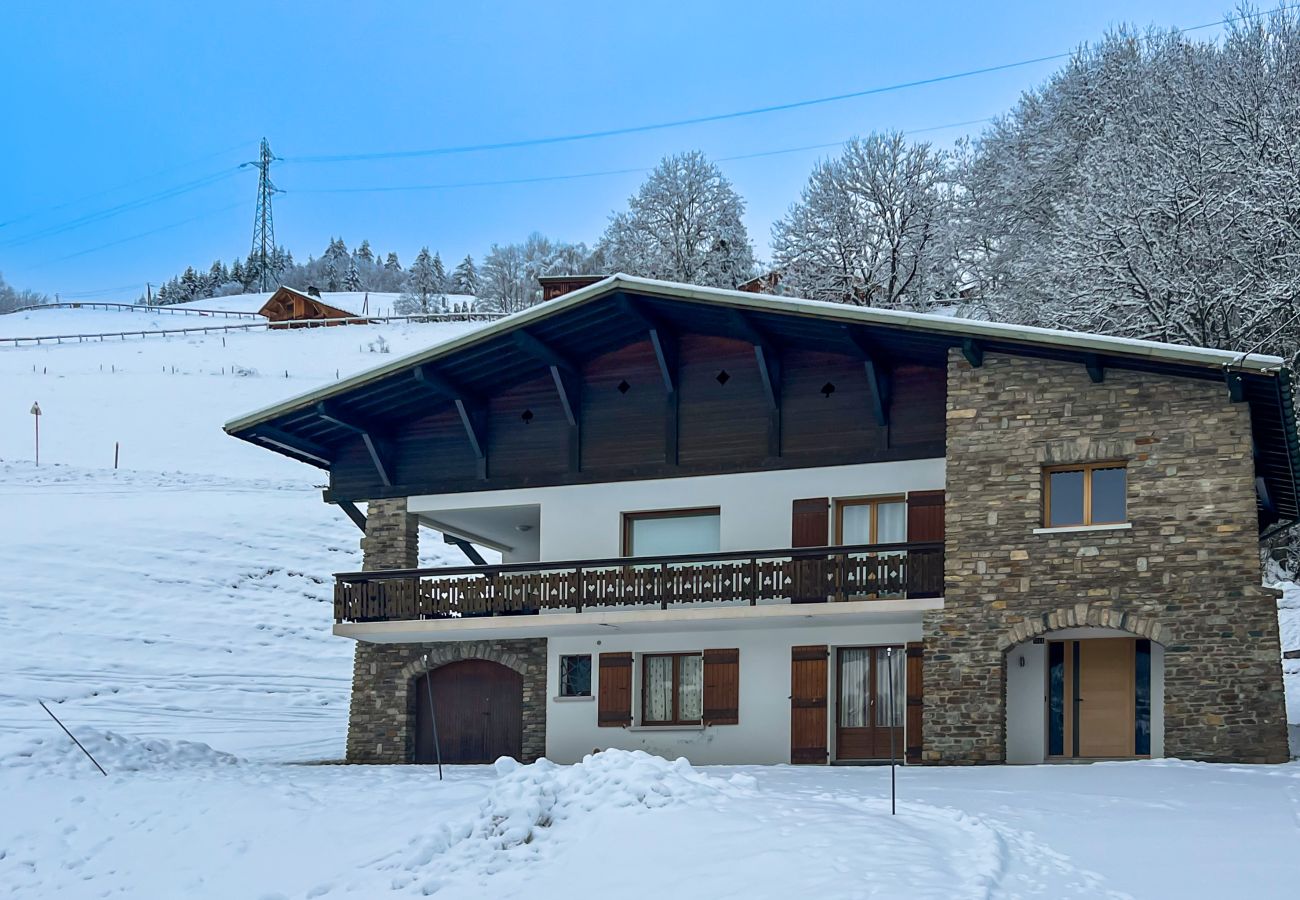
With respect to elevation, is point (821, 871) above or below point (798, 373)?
below

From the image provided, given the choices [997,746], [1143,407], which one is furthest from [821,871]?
[1143,407]

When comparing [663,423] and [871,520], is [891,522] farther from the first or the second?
[663,423]

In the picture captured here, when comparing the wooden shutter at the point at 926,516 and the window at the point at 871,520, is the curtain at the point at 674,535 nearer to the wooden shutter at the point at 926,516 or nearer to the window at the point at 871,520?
the window at the point at 871,520

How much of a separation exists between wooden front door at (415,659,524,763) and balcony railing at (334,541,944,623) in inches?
60.9

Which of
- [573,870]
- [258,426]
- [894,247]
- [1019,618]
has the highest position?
[894,247]

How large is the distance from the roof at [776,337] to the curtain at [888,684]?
4.76 m

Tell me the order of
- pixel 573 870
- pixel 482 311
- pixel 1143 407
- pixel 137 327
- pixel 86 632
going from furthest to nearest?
pixel 137 327 < pixel 482 311 < pixel 86 632 < pixel 1143 407 < pixel 573 870

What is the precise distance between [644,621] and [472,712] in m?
4.30

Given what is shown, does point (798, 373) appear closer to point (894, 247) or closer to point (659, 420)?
point (659, 420)

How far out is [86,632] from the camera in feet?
126

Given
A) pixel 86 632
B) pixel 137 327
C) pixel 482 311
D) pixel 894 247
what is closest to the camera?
pixel 86 632

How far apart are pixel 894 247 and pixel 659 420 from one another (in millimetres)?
27017

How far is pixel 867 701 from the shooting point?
25.2 metres

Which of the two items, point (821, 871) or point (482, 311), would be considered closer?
point (821, 871)
